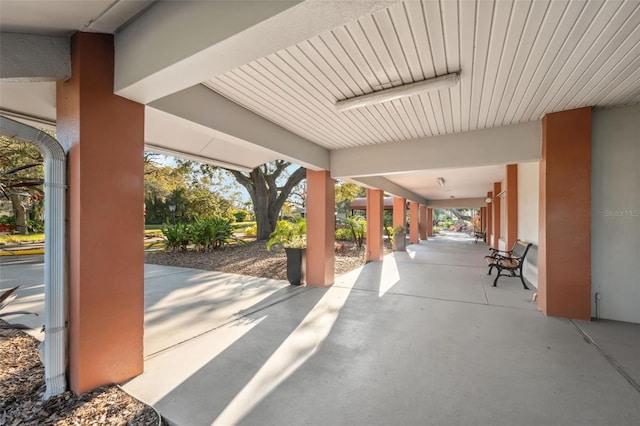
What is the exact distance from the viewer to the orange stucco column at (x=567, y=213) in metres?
3.76

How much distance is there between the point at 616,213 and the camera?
3.77m

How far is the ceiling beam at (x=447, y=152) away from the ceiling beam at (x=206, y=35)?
3982 millimetres

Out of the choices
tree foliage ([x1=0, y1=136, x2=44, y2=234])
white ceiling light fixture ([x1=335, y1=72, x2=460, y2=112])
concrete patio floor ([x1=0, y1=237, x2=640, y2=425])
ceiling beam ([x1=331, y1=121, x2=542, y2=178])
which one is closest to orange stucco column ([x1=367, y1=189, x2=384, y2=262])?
ceiling beam ([x1=331, y1=121, x2=542, y2=178])

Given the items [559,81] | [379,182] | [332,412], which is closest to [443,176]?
[379,182]

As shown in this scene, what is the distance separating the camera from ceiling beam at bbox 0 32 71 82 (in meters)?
1.90

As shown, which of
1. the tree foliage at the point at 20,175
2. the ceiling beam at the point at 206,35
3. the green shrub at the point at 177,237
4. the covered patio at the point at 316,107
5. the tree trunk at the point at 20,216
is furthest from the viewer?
the tree trunk at the point at 20,216

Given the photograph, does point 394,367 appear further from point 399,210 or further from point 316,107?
point 399,210

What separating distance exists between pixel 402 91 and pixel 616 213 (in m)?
3.76

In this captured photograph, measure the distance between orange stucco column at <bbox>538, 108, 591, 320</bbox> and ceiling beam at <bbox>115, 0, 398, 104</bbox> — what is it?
4.14 metres

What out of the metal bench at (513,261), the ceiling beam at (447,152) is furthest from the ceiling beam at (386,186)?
the metal bench at (513,261)

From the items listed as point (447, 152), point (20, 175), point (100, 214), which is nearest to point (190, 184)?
point (20, 175)

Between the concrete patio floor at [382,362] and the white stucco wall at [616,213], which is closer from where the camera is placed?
the concrete patio floor at [382,362]

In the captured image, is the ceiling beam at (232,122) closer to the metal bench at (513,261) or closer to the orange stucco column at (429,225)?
the metal bench at (513,261)

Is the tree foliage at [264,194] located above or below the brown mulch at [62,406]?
above
